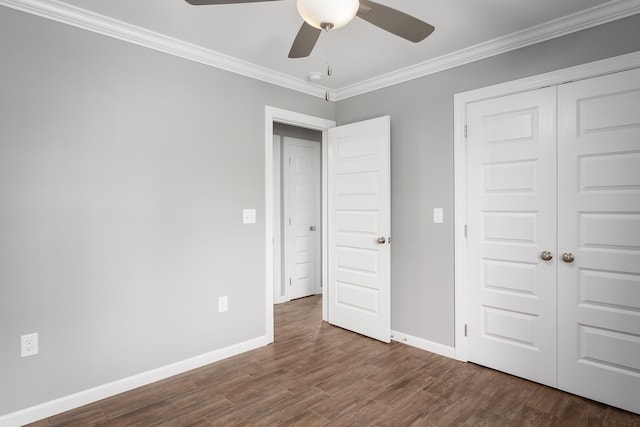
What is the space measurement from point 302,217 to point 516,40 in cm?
324

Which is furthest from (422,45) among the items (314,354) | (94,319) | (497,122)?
(94,319)

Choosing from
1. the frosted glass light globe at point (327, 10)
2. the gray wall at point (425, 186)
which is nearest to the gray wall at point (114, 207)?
the gray wall at point (425, 186)

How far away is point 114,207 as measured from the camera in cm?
244

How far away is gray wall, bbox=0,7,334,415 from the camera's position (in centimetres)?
211

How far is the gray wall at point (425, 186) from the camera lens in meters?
2.95

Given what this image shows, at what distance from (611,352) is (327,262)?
8.07ft

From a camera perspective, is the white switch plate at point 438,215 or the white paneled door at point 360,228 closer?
the white switch plate at point 438,215

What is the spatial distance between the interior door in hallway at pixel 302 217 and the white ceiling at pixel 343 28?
1.80m

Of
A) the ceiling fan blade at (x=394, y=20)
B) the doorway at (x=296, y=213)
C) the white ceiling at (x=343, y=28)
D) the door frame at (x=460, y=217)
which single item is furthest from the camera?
the doorway at (x=296, y=213)

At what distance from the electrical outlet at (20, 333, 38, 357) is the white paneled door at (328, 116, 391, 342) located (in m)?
2.53

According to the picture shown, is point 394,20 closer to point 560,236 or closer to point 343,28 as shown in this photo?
point 343,28

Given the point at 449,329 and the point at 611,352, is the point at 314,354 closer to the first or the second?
the point at 449,329

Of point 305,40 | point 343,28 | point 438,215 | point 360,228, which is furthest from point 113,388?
point 343,28

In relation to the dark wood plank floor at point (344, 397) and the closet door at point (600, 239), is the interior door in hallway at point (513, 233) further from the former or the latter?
the dark wood plank floor at point (344, 397)
